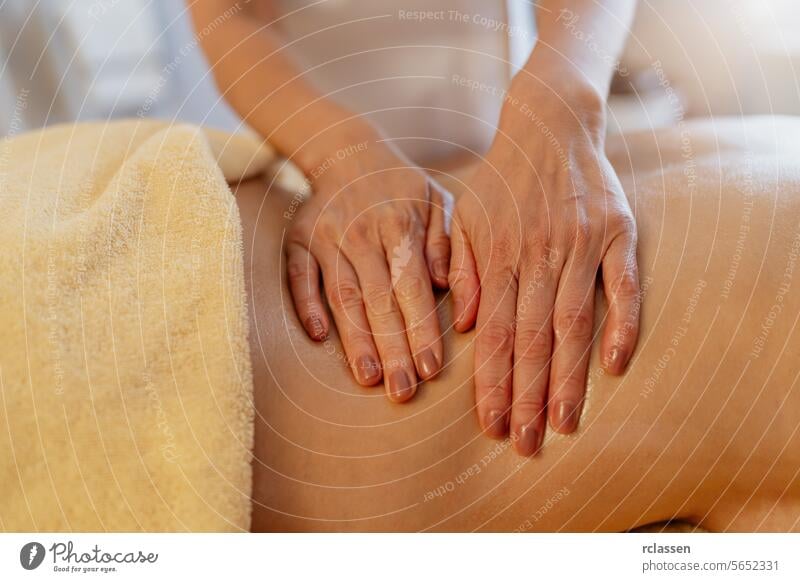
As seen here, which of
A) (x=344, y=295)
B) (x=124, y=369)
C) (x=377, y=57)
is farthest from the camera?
(x=377, y=57)

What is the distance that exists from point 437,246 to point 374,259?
58 millimetres

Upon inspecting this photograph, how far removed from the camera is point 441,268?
0.62 meters

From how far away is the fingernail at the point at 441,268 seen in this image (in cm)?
62

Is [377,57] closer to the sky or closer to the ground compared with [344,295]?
closer to the sky

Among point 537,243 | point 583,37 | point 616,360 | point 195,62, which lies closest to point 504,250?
point 537,243

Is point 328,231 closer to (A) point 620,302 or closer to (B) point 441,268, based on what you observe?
(B) point 441,268

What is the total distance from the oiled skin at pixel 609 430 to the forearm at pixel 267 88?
0.63 feet

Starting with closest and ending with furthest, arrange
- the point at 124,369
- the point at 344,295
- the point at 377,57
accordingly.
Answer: the point at 124,369
the point at 344,295
the point at 377,57

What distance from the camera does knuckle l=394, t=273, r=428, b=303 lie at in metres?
0.60

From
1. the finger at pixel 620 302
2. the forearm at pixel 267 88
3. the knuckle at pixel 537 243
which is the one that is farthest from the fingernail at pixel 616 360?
the forearm at pixel 267 88

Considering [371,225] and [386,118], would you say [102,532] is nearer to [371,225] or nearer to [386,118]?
[371,225]

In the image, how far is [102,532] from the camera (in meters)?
0.52

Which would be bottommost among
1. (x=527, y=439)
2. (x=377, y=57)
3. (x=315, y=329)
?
(x=527, y=439)
